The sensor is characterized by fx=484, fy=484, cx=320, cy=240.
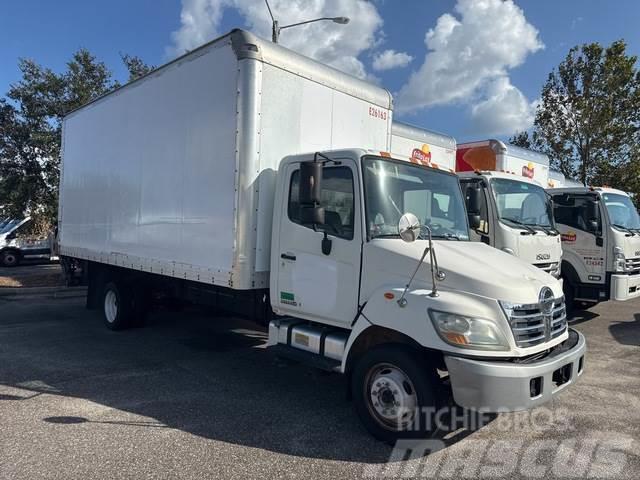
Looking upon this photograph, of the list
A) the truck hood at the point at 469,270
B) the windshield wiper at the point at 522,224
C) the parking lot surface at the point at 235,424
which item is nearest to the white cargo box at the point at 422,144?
the windshield wiper at the point at 522,224

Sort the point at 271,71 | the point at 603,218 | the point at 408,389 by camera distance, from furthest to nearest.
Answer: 1. the point at 603,218
2. the point at 271,71
3. the point at 408,389

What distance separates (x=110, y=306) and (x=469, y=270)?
666 cm

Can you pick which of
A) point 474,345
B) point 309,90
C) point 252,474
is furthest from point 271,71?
point 252,474

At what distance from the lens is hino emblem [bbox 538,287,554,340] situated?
13.0ft

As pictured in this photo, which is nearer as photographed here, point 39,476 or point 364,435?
point 39,476

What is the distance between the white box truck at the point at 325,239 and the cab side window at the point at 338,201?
0.05 feet

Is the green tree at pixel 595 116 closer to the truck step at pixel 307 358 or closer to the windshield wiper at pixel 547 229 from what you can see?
the windshield wiper at pixel 547 229

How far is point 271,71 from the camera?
5191mm

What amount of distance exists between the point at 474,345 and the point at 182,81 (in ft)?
15.7

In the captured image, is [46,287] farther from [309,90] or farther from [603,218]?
[603,218]

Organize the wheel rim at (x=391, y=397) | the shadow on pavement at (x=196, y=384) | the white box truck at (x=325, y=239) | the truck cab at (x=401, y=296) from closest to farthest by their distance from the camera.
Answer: the truck cab at (x=401, y=296), the white box truck at (x=325, y=239), the wheel rim at (x=391, y=397), the shadow on pavement at (x=196, y=384)

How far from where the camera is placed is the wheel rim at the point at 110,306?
27.0 feet

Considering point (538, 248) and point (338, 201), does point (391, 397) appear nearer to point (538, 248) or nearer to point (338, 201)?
point (338, 201)

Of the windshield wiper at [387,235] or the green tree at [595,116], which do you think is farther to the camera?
the green tree at [595,116]
